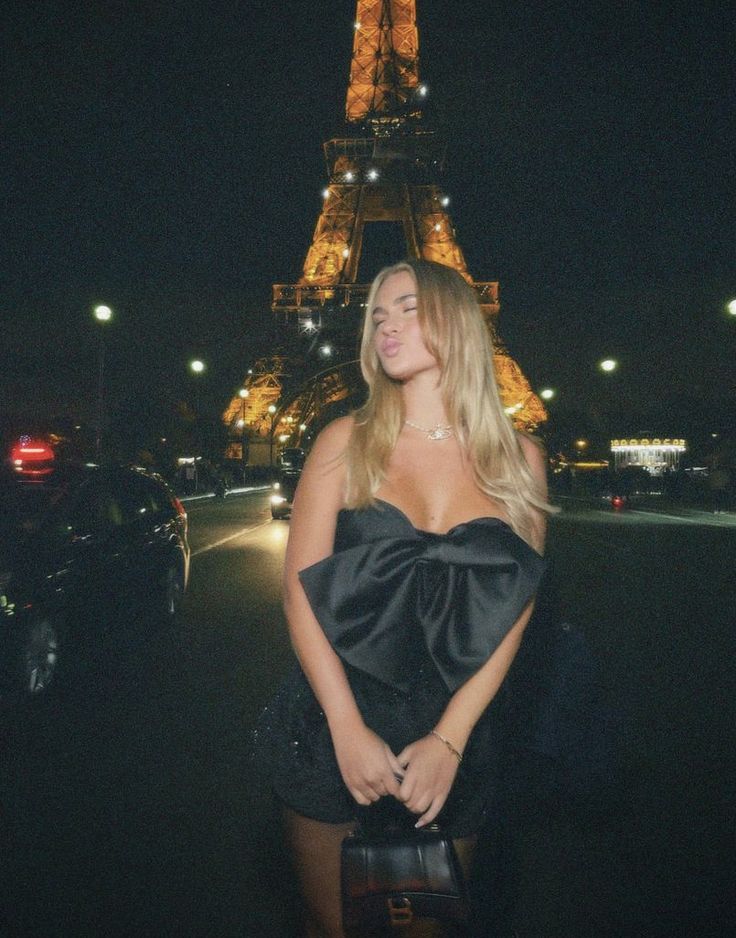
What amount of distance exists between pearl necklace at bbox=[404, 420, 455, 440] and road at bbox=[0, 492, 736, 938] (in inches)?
34.1

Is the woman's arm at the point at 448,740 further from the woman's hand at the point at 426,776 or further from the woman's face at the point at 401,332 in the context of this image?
the woman's face at the point at 401,332

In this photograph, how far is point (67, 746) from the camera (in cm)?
495

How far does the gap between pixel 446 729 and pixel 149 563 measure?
259 inches

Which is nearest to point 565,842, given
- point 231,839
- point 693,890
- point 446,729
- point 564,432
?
point 693,890

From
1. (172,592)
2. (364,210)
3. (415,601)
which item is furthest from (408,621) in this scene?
(364,210)

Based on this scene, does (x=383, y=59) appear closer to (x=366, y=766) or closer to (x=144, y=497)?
(x=144, y=497)

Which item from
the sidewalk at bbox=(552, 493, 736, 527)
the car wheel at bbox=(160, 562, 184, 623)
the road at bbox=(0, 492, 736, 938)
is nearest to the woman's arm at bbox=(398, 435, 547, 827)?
the road at bbox=(0, 492, 736, 938)

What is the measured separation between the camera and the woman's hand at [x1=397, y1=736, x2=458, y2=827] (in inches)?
72.2

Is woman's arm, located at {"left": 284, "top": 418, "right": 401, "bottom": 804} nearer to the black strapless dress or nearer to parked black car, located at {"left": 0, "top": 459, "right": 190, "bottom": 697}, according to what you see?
the black strapless dress

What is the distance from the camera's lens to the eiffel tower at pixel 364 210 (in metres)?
52.0

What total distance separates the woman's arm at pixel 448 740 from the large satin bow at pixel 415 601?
0.03 metres

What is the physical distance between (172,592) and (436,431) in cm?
721

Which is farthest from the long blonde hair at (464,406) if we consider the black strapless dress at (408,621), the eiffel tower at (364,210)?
the eiffel tower at (364,210)

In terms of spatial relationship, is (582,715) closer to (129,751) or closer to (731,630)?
(129,751)
